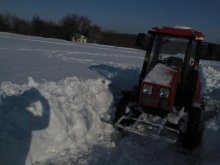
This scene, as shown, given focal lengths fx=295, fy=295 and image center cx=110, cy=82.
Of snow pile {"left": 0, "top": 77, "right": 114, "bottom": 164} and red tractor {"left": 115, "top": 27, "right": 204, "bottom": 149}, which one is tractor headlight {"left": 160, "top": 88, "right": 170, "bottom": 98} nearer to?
red tractor {"left": 115, "top": 27, "right": 204, "bottom": 149}

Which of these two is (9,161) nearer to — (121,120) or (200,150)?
(121,120)

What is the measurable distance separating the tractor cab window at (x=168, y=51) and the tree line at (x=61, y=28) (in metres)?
54.2

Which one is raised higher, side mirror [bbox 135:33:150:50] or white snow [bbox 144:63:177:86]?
side mirror [bbox 135:33:150:50]

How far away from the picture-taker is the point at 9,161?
4098mm

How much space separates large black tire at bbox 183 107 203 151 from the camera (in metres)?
5.51

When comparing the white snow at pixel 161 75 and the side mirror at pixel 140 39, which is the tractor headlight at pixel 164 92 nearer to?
the white snow at pixel 161 75

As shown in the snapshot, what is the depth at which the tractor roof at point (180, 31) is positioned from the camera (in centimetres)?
601

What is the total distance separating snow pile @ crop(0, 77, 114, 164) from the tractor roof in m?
2.11

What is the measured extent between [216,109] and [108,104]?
2.89 meters

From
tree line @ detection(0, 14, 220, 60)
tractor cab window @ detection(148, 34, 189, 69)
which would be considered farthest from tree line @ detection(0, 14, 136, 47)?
tractor cab window @ detection(148, 34, 189, 69)

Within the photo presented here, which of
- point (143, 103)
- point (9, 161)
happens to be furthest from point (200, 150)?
point (9, 161)

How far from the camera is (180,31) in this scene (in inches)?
241

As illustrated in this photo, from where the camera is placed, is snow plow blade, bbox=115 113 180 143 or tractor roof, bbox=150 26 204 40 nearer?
snow plow blade, bbox=115 113 180 143

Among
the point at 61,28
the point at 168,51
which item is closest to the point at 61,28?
the point at 61,28
